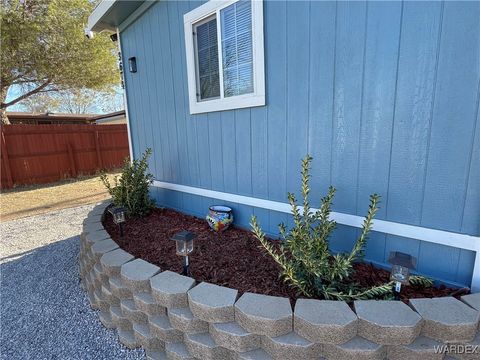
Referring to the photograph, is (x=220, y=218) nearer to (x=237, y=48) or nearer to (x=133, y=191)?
(x=133, y=191)

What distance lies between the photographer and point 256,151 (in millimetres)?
2568

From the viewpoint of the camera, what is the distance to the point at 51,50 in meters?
8.27

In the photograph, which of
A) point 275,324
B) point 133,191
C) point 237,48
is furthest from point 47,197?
point 275,324

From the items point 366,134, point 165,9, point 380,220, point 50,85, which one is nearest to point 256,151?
point 366,134

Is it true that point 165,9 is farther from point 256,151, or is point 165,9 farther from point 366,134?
point 366,134

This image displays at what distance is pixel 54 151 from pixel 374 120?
32.7 feet

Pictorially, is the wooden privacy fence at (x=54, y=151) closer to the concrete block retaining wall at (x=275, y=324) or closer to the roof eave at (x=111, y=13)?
the roof eave at (x=111, y=13)

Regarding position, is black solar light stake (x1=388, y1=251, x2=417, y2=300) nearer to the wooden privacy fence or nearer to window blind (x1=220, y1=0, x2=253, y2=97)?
window blind (x1=220, y1=0, x2=253, y2=97)

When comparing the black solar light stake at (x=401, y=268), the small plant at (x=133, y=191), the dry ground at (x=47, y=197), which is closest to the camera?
the black solar light stake at (x=401, y=268)

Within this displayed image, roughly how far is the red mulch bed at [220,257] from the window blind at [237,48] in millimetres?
1494

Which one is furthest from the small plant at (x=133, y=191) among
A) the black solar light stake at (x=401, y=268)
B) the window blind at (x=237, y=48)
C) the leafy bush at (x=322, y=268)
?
the black solar light stake at (x=401, y=268)

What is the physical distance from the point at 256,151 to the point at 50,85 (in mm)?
10731

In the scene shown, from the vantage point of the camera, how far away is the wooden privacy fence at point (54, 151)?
26.0 feet

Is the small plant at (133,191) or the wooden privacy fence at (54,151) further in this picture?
the wooden privacy fence at (54,151)
